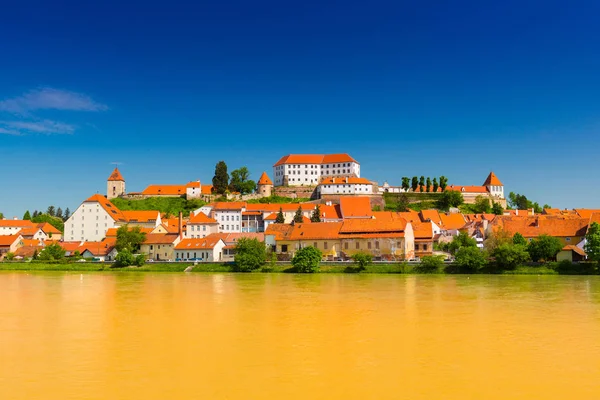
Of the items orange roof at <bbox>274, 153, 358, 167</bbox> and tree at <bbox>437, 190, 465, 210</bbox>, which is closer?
tree at <bbox>437, 190, 465, 210</bbox>

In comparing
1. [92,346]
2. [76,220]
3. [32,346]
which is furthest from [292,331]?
[76,220]

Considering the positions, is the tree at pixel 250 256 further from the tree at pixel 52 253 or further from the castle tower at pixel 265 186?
the castle tower at pixel 265 186

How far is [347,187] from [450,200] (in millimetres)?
15188

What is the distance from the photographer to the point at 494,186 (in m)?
86.1

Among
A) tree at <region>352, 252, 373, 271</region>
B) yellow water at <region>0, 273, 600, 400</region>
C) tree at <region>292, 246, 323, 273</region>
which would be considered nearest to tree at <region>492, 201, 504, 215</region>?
tree at <region>352, 252, 373, 271</region>

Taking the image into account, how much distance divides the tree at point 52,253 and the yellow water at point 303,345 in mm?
27201

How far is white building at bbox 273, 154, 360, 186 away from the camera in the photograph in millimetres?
89625

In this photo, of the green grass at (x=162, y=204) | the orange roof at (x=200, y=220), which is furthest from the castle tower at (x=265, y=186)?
the orange roof at (x=200, y=220)

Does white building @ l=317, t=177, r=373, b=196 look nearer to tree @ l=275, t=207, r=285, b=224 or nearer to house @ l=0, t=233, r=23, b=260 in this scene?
tree @ l=275, t=207, r=285, b=224

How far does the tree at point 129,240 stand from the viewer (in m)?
53.6

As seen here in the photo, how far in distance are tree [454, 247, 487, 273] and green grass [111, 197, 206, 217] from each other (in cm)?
4641

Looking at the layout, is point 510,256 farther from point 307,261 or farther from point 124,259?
point 124,259

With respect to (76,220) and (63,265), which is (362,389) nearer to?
(63,265)

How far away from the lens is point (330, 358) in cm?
1333
